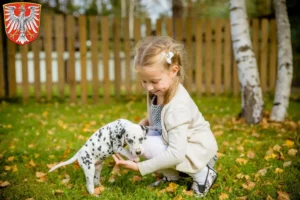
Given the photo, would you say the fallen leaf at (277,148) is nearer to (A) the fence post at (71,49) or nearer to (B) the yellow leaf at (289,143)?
(B) the yellow leaf at (289,143)

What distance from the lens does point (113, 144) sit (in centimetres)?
285

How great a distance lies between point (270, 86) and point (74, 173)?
6881mm

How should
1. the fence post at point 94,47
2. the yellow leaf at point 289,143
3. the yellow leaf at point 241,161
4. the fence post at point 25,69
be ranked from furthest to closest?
the fence post at point 94,47 → the fence post at point 25,69 → the yellow leaf at point 289,143 → the yellow leaf at point 241,161

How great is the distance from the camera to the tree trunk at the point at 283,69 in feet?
19.2

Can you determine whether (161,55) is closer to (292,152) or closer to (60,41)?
(292,152)

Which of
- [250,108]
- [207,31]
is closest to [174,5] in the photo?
[207,31]

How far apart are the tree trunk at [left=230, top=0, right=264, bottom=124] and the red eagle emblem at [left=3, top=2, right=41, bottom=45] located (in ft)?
13.0

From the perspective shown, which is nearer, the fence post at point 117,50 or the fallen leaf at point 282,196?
the fallen leaf at point 282,196

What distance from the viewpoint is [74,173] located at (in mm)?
3629

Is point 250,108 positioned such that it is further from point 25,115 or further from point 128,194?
point 25,115

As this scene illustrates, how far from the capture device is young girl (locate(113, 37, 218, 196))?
2.82m

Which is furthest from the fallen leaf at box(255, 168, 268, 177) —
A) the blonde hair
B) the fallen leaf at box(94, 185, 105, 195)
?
the fallen leaf at box(94, 185, 105, 195)

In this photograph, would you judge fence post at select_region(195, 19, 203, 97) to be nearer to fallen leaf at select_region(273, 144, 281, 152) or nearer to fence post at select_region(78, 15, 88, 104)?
fence post at select_region(78, 15, 88, 104)

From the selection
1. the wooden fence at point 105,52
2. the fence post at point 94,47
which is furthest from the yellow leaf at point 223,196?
the fence post at point 94,47
